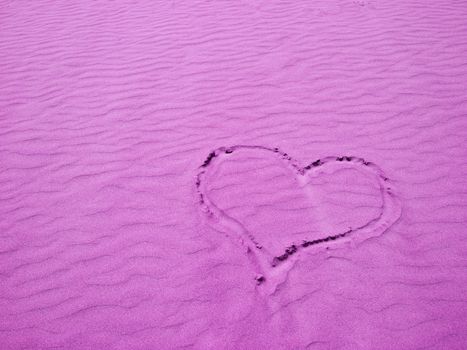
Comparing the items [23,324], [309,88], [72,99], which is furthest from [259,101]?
[23,324]

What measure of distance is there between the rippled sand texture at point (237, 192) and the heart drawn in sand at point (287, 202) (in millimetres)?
16

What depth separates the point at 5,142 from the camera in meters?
3.50

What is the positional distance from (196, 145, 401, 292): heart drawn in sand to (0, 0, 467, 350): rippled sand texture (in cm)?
2

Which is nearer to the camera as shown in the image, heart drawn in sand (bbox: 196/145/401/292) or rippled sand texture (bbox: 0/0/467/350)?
rippled sand texture (bbox: 0/0/467/350)

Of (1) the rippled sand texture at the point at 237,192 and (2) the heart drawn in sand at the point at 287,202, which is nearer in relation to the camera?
(1) the rippled sand texture at the point at 237,192

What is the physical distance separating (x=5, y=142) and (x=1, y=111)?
0.73 metres

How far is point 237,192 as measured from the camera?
2.90 m

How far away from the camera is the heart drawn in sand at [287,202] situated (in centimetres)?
254

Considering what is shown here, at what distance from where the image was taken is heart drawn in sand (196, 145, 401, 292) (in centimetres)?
254

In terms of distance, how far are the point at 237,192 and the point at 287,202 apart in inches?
18.6

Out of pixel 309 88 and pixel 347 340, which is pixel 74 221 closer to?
pixel 347 340

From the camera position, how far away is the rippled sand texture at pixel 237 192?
7.15 feet

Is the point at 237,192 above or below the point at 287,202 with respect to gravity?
above

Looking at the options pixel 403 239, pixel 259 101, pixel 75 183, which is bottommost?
pixel 403 239
